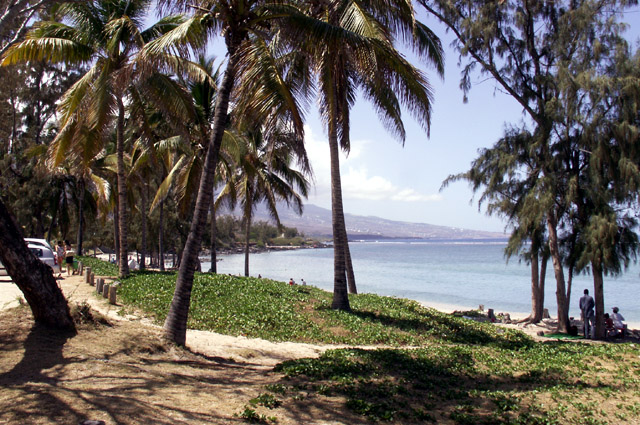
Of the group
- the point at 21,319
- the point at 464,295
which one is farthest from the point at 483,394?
the point at 464,295

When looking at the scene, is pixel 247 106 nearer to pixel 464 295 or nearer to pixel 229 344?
pixel 229 344

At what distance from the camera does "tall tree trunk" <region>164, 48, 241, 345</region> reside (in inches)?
340

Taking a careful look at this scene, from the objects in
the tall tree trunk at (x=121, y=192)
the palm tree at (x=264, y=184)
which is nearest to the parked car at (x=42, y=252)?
the tall tree trunk at (x=121, y=192)

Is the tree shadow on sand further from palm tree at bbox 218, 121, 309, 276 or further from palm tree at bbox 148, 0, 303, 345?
palm tree at bbox 218, 121, 309, 276

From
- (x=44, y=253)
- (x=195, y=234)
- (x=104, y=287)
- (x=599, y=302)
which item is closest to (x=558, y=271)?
(x=599, y=302)

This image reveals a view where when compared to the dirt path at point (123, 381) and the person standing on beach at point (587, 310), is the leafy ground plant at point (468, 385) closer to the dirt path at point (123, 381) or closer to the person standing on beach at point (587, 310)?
the dirt path at point (123, 381)

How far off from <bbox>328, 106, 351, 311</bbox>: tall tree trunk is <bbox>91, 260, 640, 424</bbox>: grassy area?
591 millimetres

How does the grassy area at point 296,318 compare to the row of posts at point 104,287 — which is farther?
the row of posts at point 104,287

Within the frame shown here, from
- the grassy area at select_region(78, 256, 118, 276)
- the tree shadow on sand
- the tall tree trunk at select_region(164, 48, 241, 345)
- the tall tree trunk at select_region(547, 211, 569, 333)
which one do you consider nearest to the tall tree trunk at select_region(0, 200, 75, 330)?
the tree shadow on sand

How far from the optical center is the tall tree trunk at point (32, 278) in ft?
22.1

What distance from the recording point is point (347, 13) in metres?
9.71

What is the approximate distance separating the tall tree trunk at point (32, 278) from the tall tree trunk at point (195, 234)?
167cm

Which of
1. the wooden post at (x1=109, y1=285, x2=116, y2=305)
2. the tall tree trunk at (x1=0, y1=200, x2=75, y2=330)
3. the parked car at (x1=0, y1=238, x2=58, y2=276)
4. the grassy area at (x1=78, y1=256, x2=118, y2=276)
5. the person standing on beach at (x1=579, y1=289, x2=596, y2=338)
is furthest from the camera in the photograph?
the grassy area at (x1=78, y1=256, x2=118, y2=276)

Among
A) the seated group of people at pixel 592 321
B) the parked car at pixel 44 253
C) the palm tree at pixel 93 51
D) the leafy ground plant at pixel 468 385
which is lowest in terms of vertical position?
the seated group of people at pixel 592 321
